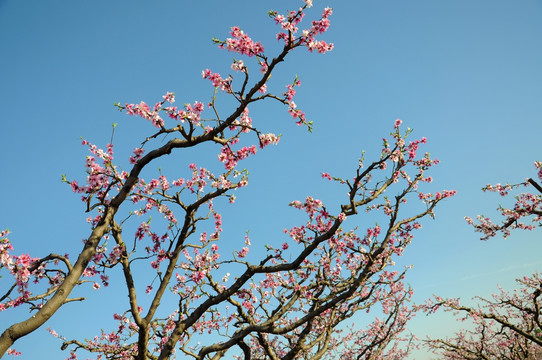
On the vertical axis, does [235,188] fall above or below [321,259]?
above

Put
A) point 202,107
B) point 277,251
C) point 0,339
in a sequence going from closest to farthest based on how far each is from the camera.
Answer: point 0,339 → point 202,107 → point 277,251

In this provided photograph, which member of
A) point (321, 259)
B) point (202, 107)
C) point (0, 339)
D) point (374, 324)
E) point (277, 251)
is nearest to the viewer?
point (0, 339)

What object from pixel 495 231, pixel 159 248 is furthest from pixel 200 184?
pixel 495 231

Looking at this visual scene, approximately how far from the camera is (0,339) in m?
4.36

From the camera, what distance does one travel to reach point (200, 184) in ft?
26.3

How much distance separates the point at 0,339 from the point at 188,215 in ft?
12.4

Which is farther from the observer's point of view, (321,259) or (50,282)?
(321,259)

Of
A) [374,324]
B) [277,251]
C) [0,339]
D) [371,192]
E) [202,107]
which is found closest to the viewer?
[0,339]

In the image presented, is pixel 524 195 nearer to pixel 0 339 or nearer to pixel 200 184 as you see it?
pixel 200 184

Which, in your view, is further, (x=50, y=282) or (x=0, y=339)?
(x=50, y=282)

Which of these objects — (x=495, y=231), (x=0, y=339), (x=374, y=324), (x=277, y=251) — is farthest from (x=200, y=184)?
(x=374, y=324)

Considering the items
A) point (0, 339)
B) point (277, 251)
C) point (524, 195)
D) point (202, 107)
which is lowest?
point (0, 339)

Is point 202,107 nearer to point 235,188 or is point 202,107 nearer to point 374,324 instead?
point 235,188

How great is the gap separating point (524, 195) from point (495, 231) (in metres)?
1.58
